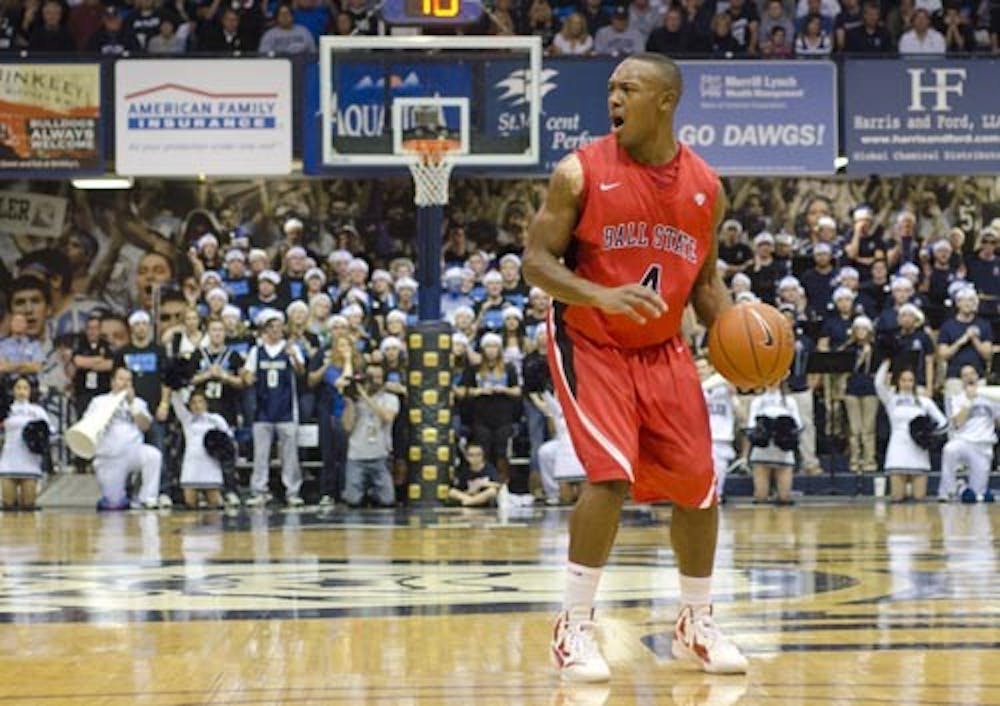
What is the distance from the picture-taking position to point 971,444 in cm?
2033

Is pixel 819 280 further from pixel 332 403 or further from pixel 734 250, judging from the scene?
pixel 332 403

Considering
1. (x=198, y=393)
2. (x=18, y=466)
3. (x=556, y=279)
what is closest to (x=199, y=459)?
(x=198, y=393)

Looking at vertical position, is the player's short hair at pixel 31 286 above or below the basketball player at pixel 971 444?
above

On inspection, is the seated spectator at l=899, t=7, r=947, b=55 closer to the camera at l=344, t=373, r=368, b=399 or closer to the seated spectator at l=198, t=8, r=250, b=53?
the seated spectator at l=198, t=8, r=250, b=53

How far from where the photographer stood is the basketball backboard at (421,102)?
64.1 feet

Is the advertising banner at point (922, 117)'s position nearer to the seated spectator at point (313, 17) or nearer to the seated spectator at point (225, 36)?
the seated spectator at point (313, 17)

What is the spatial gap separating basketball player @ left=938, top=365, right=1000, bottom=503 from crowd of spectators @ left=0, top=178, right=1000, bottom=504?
1.62ft

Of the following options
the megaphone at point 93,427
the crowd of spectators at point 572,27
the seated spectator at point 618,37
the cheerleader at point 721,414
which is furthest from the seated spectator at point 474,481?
the seated spectator at point 618,37

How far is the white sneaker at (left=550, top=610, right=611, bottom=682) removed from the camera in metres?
6.20

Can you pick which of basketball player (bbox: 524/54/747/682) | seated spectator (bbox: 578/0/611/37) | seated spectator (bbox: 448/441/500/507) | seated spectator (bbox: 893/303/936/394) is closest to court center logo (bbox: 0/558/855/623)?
basketball player (bbox: 524/54/747/682)

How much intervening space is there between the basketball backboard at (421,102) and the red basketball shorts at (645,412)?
1278 centimetres

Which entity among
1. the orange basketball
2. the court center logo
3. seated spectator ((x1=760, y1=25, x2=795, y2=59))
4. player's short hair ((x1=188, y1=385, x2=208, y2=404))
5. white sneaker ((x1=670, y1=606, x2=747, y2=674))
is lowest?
the court center logo

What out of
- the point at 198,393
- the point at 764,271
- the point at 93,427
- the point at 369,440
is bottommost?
the point at 369,440

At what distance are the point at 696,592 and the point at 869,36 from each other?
19.5 meters
